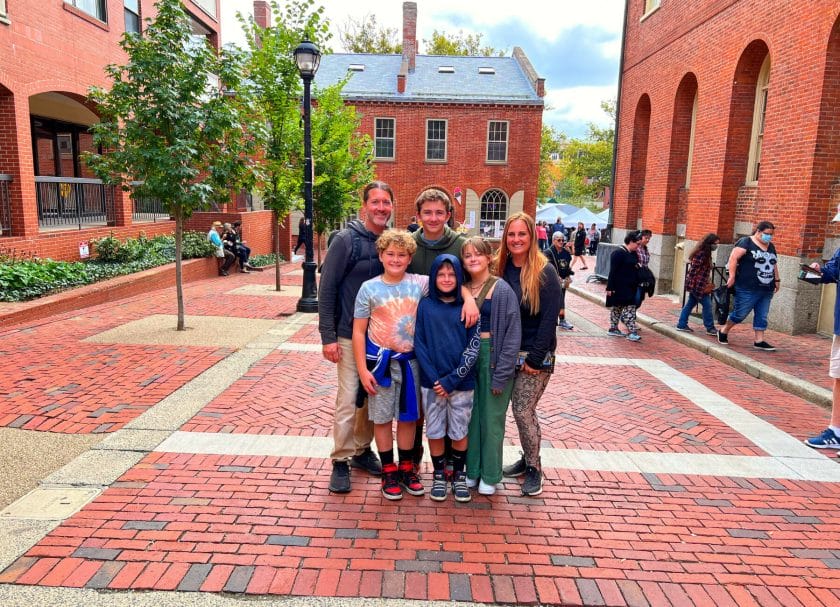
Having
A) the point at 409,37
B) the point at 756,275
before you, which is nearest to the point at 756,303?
the point at 756,275

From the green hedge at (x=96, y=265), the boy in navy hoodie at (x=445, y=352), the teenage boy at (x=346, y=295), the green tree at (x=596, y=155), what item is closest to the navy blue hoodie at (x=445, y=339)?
the boy in navy hoodie at (x=445, y=352)

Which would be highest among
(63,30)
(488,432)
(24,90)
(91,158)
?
(63,30)

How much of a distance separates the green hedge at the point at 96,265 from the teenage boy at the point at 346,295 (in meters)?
7.46

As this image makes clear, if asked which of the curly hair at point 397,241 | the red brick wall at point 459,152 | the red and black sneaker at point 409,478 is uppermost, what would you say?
the red brick wall at point 459,152

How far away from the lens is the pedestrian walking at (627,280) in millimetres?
9125

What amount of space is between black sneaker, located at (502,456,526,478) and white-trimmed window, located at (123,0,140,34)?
628 inches

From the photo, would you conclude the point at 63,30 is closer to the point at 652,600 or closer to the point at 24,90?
the point at 24,90

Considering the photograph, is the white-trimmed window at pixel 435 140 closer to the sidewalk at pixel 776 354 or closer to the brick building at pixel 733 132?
the brick building at pixel 733 132

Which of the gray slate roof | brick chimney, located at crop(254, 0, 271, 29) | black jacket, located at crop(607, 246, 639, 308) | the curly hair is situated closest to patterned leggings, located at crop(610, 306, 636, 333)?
black jacket, located at crop(607, 246, 639, 308)

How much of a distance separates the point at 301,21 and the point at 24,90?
5767 mm

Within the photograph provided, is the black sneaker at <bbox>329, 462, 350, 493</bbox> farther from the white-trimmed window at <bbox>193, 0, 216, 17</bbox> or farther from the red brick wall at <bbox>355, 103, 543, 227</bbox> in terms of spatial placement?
the red brick wall at <bbox>355, 103, 543, 227</bbox>

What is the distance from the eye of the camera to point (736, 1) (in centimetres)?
1154

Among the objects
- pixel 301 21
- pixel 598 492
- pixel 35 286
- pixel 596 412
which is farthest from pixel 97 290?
pixel 598 492

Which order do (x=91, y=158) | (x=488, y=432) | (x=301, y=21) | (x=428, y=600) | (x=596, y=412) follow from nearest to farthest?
(x=428, y=600) < (x=488, y=432) < (x=596, y=412) < (x=91, y=158) < (x=301, y=21)
